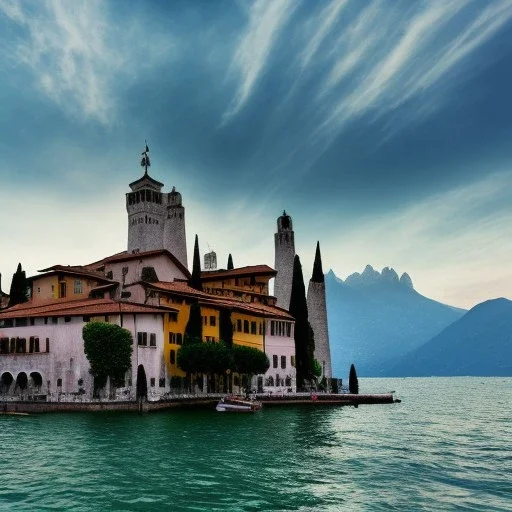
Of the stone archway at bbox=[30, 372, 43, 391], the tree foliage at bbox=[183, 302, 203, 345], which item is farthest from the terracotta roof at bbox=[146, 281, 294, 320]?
the stone archway at bbox=[30, 372, 43, 391]

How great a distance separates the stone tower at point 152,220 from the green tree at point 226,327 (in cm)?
2671

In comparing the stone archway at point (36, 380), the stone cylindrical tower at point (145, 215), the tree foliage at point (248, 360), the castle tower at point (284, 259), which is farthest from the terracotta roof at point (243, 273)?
the stone archway at point (36, 380)

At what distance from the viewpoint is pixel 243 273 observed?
89750mm

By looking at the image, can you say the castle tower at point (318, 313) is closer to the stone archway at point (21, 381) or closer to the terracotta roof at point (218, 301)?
the terracotta roof at point (218, 301)

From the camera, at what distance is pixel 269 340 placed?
7875 cm

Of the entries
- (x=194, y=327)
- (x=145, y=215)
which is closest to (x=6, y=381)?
(x=194, y=327)

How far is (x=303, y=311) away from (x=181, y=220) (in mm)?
28263

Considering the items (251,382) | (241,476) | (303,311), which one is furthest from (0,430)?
(303,311)

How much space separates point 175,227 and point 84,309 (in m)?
38.4

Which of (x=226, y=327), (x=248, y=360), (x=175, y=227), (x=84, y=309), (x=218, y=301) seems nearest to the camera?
(x=84, y=309)

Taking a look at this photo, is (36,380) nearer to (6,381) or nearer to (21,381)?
(21,381)

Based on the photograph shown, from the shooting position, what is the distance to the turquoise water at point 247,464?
24.7 m

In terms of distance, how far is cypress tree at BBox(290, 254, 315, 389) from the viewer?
269 ft

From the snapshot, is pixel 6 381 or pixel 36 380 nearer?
pixel 36 380
